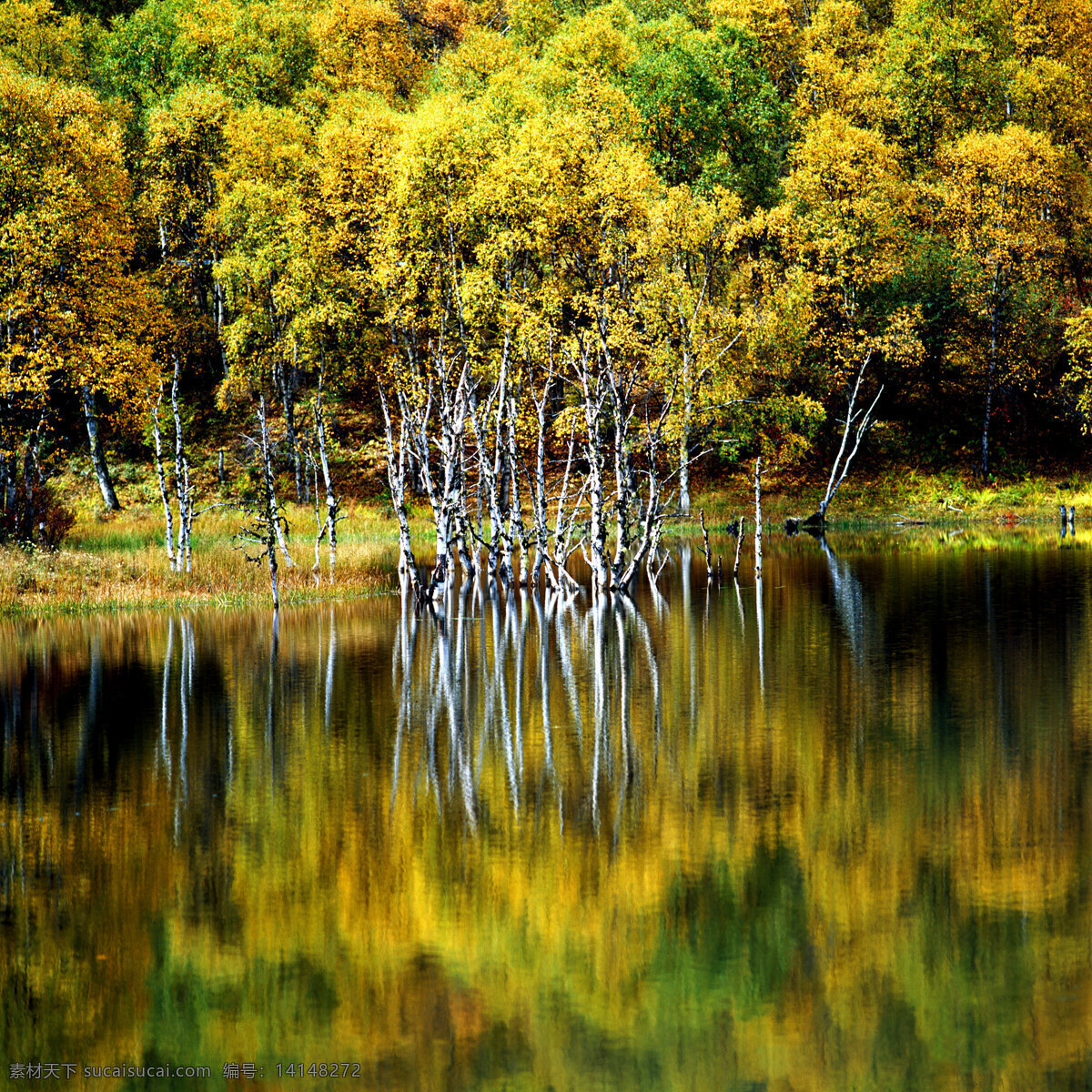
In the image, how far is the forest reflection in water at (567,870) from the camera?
35.1ft

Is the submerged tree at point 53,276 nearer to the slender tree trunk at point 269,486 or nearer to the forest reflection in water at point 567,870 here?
the slender tree trunk at point 269,486

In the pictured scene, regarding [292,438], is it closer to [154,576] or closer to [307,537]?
[307,537]

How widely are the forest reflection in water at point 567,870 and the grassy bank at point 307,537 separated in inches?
515

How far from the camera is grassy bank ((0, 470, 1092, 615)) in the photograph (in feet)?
139

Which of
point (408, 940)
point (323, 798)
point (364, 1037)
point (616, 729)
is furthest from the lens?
point (616, 729)

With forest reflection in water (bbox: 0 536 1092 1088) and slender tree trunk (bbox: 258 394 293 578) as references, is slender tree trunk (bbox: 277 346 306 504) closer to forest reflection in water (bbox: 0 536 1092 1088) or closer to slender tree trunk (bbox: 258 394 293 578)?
slender tree trunk (bbox: 258 394 293 578)

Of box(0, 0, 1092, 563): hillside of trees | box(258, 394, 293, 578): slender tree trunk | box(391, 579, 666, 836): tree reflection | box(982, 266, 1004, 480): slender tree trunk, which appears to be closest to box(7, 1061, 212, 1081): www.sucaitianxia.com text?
box(391, 579, 666, 836): tree reflection

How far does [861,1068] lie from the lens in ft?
32.8

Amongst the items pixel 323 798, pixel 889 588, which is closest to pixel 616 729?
pixel 323 798

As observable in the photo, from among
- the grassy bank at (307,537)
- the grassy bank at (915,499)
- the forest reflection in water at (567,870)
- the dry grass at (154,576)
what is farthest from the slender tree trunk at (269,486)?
the grassy bank at (915,499)

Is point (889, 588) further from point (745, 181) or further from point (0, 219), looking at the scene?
point (745, 181)

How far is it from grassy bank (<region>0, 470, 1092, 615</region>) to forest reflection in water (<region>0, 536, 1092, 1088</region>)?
13.1 m

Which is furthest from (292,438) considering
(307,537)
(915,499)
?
(915,499)

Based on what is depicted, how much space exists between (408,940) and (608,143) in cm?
3964
